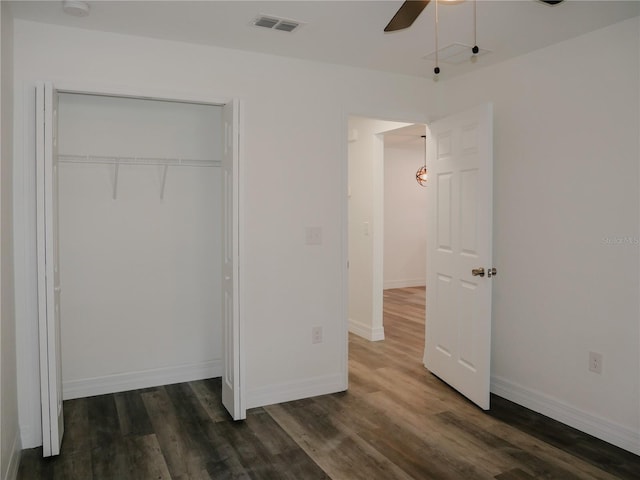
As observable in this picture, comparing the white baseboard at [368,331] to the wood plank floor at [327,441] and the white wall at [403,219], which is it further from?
the white wall at [403,219]

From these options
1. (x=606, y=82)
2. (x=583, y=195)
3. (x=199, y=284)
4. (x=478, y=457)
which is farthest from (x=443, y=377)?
(x=606, y=82)

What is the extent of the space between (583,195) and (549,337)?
0.96 meters

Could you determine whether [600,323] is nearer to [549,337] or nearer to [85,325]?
[549,337]

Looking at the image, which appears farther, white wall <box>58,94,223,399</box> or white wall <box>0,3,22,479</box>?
white wall <box>58,94,223,399</box>

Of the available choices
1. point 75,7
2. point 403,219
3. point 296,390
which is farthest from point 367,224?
point 403,219

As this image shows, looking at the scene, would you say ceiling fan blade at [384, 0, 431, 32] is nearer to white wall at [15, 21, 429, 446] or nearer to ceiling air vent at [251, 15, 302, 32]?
ceiling air vent at [251, 15, 302, 32]

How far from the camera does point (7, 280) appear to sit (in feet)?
8.46

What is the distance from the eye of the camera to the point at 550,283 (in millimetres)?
3301

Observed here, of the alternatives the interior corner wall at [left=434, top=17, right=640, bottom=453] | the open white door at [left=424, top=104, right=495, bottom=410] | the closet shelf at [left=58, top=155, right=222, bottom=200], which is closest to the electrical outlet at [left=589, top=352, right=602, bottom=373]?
the interior corner wall at [left=434, top=17, right=640, bottom=453]

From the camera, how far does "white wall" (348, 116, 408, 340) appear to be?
521 cm

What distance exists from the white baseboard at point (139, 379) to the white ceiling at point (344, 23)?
7.98ft

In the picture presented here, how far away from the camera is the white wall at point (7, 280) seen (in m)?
2.38

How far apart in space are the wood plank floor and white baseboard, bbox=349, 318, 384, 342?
1.28 meters

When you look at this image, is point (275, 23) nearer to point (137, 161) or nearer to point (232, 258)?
point (232, 258)
